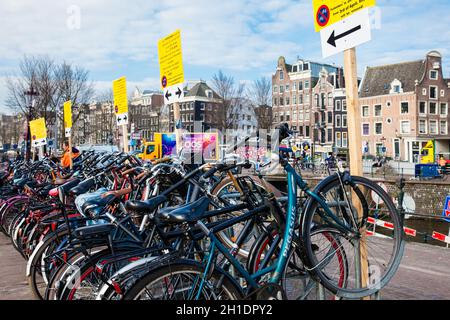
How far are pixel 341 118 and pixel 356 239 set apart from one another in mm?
52646

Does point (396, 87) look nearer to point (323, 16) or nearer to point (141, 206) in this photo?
point (323, 16)

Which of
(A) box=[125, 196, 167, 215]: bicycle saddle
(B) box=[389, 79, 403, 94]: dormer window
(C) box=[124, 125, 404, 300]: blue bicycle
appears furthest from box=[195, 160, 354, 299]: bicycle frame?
(B) box=[389, 79, 403, 94]: dormer window

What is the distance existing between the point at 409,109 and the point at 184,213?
4939cm

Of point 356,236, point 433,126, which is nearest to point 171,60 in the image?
point 356,236

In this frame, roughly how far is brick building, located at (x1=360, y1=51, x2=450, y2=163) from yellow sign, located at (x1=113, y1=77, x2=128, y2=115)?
142ft

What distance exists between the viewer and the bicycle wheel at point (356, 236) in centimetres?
296

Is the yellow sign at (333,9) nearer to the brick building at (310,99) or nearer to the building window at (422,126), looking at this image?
the building window at (422,126)

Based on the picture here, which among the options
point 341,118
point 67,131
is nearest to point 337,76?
point 341,118

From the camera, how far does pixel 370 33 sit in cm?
294

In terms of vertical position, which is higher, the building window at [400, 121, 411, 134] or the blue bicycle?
the building window at [400, 121, 411, 134]

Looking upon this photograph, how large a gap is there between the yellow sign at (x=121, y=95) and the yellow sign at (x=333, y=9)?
498 cm

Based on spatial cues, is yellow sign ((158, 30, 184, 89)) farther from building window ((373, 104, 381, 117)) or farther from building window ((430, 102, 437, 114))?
building window ((430, 102, 437, 114))

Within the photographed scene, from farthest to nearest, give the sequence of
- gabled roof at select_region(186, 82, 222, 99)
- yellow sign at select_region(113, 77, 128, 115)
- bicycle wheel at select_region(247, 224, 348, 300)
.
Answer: gabled roof at select_region(186, 82, 222, 99)
yellow sign at select_region(113, 77, 128, 115)
bicycle wheel at select_region(247, 224, 348, 300)

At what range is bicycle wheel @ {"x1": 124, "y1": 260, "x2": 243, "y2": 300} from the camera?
2.12 meters
